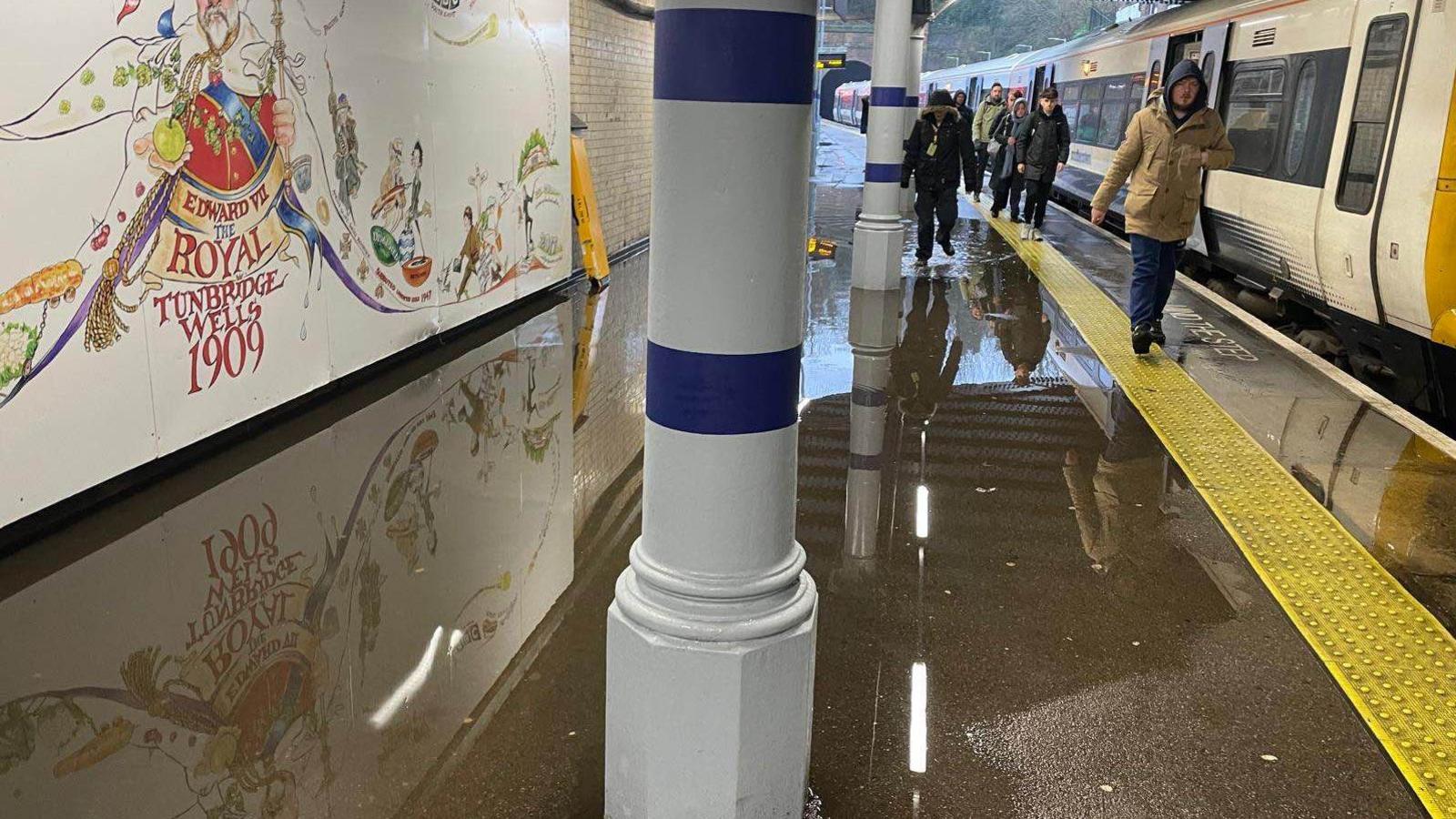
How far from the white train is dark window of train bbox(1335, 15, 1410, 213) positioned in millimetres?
14

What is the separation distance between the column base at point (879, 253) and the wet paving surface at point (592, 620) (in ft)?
12.2

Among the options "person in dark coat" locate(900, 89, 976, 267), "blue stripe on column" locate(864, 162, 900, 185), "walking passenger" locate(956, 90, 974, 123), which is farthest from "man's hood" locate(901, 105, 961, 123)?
"blue stripe on column" locate(864, 162, 900, 185)

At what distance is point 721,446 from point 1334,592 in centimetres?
278

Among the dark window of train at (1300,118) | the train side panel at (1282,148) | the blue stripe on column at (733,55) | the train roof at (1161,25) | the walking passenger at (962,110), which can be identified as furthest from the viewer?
the walking passenger at (962,110)

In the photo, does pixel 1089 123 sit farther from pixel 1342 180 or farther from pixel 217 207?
pixel 217 207

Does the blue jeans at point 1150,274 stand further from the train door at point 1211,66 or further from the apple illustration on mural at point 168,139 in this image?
the apple illustration on mural at point 168,139

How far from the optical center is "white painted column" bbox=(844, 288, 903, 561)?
4.47 metres

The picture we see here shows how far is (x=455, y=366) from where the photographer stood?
271 inches

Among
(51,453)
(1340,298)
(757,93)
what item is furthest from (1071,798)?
(1340,298)

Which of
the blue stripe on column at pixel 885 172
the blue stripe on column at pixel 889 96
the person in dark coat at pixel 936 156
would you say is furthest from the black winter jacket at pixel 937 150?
the blue stripe on column at pixel 889 96

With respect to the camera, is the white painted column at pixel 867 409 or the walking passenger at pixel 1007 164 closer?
the white painted column at pixel 867 409

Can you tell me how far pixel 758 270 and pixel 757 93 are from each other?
35 cm

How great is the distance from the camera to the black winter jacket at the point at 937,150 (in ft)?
36.2

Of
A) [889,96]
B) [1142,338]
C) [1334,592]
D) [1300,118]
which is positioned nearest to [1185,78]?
[1142,338]
